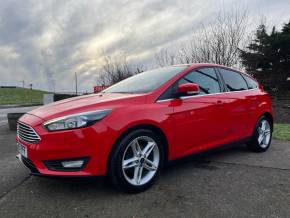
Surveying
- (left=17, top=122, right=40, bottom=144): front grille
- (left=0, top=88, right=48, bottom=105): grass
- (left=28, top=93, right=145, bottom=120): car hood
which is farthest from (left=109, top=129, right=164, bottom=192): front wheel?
(left=0, top=88, right=48, bottom=105): grass

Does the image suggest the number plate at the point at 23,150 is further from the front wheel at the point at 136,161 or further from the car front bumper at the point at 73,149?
the front wheel at the point at 136,161

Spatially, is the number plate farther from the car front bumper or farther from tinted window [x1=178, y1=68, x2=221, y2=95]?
tinted window [x1=178, y1=68, x2=221, y2=95]

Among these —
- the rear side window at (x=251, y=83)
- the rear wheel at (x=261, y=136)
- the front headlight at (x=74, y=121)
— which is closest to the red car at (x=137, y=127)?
the front headlight at (x=74, y=121)

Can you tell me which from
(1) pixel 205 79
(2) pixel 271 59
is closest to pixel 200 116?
(1) pixel 205 79

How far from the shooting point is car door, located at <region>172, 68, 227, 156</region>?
415cm

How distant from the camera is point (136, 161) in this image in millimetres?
3770

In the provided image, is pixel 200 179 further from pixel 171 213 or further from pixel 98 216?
pixel 98 216

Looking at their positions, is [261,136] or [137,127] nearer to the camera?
[137,127]

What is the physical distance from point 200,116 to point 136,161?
1.17 m

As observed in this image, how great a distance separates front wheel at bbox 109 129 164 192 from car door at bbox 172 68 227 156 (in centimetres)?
36

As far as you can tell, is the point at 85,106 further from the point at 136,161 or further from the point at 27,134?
the point at 136,161

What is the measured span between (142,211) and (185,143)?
1.26 m

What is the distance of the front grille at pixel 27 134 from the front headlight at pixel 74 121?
0.58 feet

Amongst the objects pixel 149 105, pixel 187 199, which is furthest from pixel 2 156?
pixel 187 199
